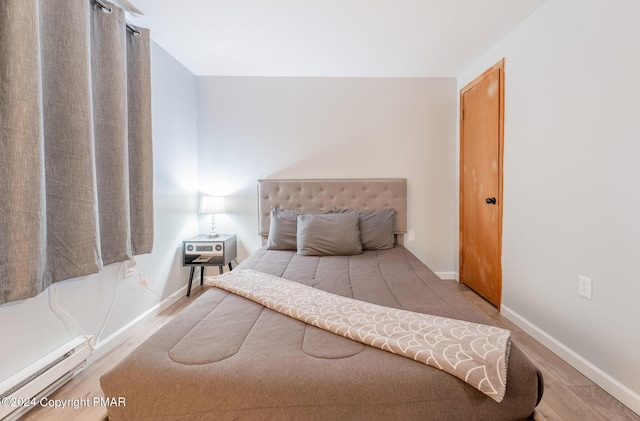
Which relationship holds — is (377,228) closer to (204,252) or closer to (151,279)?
(204,252)

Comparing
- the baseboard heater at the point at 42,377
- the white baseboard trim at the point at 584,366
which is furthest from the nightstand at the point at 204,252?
the white baseboard trim at the point at 584,366

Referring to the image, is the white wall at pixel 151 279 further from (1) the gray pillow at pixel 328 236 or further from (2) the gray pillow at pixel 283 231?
(1) the gray pillow at pixel 328 236

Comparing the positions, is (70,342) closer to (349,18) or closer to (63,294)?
(63,294)

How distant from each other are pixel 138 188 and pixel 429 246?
2.85m

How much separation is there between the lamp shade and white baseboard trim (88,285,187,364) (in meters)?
0.85

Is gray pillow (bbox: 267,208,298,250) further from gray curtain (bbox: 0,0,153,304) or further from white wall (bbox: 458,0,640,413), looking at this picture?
white wall (bbox: 458,0,640,413)

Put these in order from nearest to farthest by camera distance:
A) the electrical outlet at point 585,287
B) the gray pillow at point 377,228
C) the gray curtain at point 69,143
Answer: the gray curtain at point 69,143 → the electrical outlet at point 585,287 → the gray pillow at point 377,228

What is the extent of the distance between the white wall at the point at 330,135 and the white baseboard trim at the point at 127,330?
Result: 1.13 m

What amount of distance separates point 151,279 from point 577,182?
309 centimetres

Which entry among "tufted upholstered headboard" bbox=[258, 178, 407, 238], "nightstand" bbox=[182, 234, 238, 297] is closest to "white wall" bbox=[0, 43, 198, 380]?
"nightstand" bbox=[182, 234, 238, 297]

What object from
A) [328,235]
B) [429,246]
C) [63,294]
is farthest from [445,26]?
[63,294]

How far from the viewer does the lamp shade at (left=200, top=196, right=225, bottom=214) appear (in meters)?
2.86

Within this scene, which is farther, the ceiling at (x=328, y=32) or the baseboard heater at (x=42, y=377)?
the ceiling at (x=328, y=32)

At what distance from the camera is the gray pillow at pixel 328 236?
2461mm
